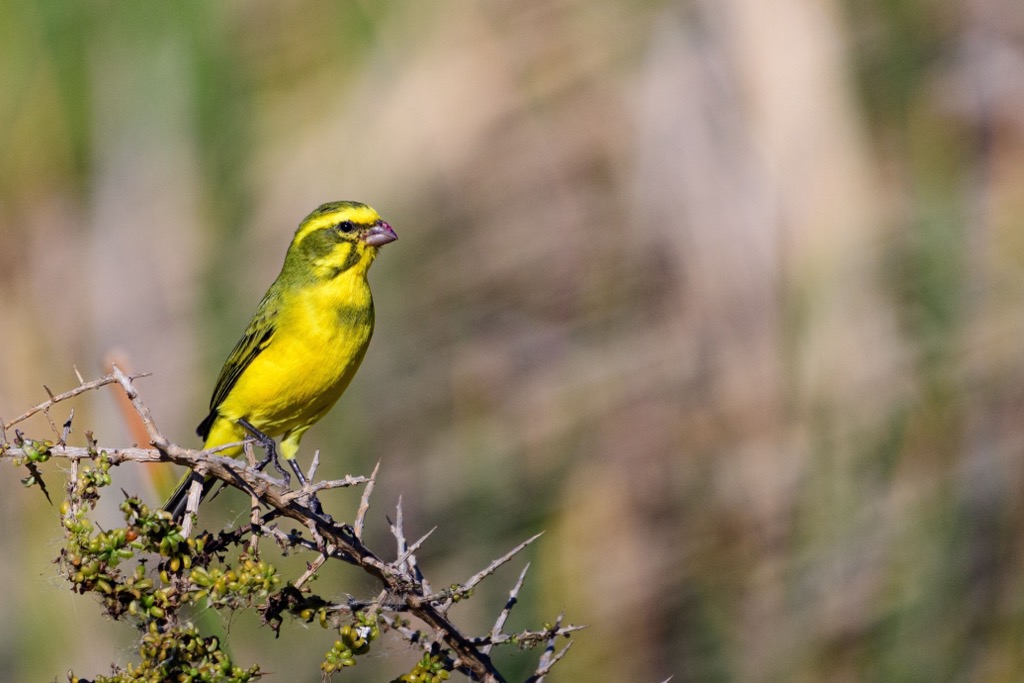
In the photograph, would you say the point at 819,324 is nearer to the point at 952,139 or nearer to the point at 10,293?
the point at 952,139

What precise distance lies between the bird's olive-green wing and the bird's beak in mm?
345

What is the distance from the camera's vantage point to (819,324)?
490 cm

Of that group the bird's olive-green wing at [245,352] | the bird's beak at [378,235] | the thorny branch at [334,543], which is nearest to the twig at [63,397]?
the thorny branch at [334,543]

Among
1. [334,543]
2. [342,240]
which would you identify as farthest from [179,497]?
[334,543]

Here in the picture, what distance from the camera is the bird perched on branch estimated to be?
3.56 metres

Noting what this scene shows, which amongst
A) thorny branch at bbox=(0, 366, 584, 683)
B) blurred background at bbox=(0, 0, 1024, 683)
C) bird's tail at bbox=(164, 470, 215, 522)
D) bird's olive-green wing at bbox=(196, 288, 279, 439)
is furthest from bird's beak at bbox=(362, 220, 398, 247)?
thorny branch at bbox=(0, 366, 584, 683)

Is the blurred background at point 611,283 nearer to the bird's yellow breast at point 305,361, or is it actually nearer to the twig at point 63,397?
the bird's yellow breast at point 305,361

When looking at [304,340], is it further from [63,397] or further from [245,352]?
[63,397]

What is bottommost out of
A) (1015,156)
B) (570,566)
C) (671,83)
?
(570,566)

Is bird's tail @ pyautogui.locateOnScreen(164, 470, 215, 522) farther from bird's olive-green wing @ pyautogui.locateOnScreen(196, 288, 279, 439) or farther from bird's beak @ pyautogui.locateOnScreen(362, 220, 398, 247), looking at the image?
bird's beak @ pyautogui.locateOnScreen(362, 220, 398, 247)

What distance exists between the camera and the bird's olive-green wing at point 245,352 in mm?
3686

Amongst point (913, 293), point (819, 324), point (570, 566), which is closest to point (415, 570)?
point (570, 566)

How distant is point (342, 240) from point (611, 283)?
5.86 ft

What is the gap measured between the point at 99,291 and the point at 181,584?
144 inches
